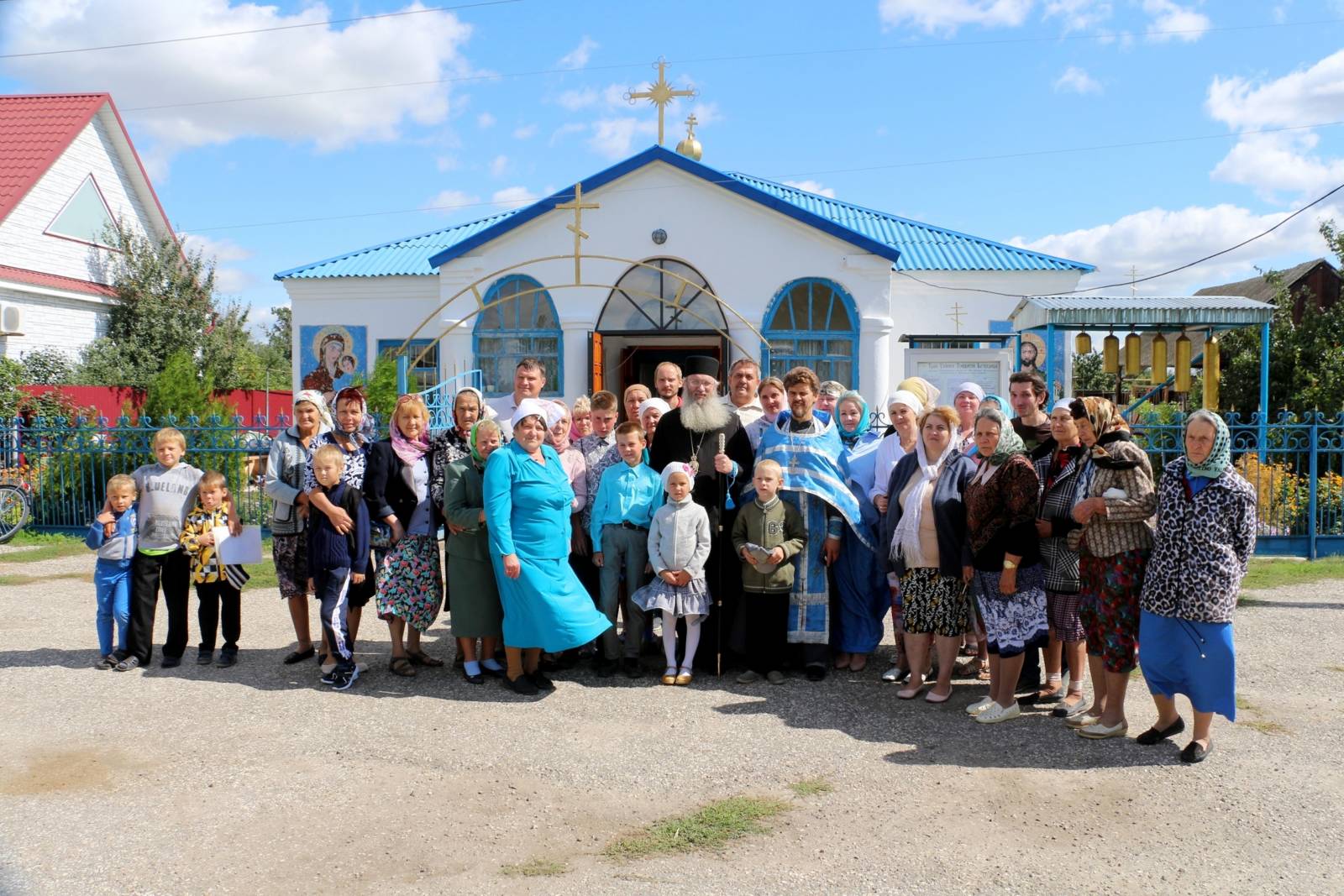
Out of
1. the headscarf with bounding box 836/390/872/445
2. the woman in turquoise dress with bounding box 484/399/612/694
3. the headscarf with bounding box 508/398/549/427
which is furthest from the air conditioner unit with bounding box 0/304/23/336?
the headscarf with bounding box 836/390/872/445

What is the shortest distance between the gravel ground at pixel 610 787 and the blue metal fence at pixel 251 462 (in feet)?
15.0

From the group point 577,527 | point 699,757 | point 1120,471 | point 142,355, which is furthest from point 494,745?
point 142,355

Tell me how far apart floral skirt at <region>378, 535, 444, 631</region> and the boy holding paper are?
0.97m

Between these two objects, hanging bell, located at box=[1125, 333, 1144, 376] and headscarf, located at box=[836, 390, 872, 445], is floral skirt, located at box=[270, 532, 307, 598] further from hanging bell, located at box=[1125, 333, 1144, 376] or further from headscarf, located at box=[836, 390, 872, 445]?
hanging bell, located at box=[1125, 333, 1144, 376]

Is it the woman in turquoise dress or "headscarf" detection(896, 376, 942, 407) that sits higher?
"headscarf" detection(896, 376, 942, 407)

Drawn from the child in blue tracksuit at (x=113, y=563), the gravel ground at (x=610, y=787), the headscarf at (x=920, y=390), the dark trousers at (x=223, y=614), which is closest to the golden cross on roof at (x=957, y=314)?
the headscarf at (x=920, y=390)

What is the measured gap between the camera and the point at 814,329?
55.1 ft

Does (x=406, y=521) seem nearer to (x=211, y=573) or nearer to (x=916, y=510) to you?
(x=211, y=573)

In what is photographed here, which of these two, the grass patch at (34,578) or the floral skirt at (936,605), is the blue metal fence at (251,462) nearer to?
the grass patch at (34,578)

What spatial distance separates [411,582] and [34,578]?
5.61m

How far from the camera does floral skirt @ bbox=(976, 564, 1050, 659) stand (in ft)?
17.0

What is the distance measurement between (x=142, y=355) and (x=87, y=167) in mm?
4197

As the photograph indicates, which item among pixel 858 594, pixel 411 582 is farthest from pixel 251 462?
pixel 858 594

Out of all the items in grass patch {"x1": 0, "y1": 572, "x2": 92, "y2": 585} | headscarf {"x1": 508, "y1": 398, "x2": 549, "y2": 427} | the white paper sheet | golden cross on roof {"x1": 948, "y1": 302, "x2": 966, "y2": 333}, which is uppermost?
golden cross on roof {"x1": 948, "y1": 302, "x2": 966, "y2": 333}
